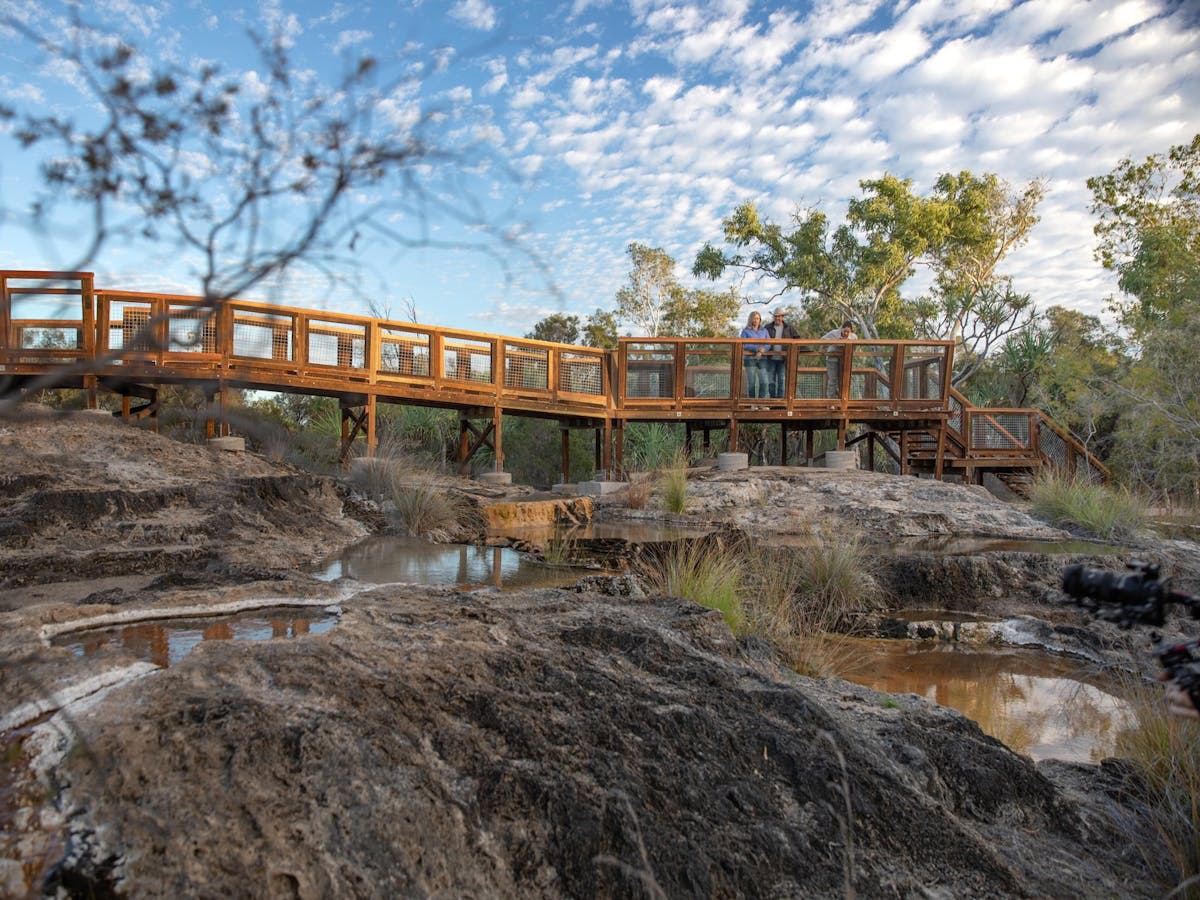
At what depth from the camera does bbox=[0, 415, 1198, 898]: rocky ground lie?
1836 millimetres

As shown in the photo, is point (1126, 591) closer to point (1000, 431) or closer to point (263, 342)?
point (263, 342)

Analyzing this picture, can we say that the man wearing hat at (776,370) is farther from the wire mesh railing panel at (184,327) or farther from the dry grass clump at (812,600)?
the wire mesh railing panel at (184,327)

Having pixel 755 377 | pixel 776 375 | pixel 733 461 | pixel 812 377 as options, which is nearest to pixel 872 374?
pixel 812 377

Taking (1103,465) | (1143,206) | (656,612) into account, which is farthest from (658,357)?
(1143,206)

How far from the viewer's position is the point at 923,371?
1518cm

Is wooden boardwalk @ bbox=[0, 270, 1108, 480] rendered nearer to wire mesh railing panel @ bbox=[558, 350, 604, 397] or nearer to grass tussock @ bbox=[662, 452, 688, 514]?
wire mesh railing panel @ bbox=[558, 350, 604, 397]

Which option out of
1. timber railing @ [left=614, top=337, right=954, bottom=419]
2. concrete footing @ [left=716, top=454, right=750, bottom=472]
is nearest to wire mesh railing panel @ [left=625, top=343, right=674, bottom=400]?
timber railing @ [left=614, top=337, right=954, bottom=419]

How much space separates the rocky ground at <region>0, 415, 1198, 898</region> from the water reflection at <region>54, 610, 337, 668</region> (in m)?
0.13

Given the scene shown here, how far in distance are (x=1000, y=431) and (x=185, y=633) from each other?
56.0 feet

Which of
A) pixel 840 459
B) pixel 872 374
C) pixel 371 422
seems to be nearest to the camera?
pixel 371 422

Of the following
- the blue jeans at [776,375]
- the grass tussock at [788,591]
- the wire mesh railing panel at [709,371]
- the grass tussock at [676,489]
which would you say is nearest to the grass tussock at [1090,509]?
the blue jeans at [776,375]

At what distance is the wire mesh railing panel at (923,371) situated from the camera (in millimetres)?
15141

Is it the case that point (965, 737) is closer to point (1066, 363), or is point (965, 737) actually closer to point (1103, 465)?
point (1103, 465)

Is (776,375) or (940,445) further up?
(776,375)
